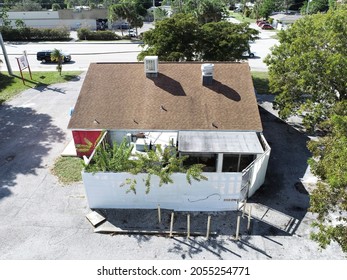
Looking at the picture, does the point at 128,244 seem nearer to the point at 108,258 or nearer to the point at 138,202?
the point at 108,258

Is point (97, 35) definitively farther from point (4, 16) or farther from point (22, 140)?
point (22, 140)

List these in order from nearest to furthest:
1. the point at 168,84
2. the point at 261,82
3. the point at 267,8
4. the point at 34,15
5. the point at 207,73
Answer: the point at 207,73
the point at 168,84
the point at 261,82
the point at 34,15
the point at 267,8

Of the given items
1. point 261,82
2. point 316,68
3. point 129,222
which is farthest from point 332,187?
point 261,82

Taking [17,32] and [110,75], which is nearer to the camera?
[110,75]

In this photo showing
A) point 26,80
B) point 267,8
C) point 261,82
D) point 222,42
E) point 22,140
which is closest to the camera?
point 22,140

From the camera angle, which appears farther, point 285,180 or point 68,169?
point 68,169

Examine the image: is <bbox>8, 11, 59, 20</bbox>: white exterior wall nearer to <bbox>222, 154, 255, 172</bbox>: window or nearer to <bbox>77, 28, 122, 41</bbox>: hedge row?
<bbox>77, 28, 122, 41</bbox>: hedge row

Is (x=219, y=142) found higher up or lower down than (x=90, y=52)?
higher up
